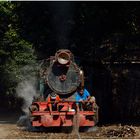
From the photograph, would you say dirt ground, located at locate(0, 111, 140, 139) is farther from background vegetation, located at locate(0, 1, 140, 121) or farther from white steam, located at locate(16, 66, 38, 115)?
white steam, located at locate(16, 66, 38, 115)

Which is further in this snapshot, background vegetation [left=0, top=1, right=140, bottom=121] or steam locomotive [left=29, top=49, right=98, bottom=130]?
background vegetation [left=0, top=1, right=140, bottom=121]

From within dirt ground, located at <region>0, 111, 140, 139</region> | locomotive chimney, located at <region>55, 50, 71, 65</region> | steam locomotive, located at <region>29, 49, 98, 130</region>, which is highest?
locomotive chimney, located at <region>55, 50, 71, 65</region>

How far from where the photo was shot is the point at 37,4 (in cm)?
1636

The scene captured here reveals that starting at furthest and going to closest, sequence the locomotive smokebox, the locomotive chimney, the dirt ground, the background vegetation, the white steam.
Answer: the white steam, the background vegetation, the locomotive smokebox, the locomotive chimney, the dirt ground

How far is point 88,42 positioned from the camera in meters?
17.1

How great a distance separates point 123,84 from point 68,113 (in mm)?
7618

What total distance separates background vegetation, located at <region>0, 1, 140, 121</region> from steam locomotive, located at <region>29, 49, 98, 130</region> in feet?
5.28

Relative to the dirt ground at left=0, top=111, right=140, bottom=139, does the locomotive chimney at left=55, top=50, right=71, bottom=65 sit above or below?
above

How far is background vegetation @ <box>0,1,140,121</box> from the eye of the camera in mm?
15148

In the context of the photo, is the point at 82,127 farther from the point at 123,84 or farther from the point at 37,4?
the point at 123,84

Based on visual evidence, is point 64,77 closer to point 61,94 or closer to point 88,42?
point 61,94

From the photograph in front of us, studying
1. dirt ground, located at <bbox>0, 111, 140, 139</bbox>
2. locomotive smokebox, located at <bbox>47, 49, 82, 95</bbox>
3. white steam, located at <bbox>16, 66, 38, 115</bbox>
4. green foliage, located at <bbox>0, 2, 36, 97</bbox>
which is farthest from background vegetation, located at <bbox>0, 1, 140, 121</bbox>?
dirt ground, located at <bbox>0, 111, 140, 139</bbox>

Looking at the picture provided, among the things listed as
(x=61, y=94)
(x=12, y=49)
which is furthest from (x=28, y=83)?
(x=61, y=94)

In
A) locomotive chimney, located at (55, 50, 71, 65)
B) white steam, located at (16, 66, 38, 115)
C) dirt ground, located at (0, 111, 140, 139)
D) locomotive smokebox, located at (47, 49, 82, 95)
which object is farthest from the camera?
white steam, located at (16, 66, 38, 115)
